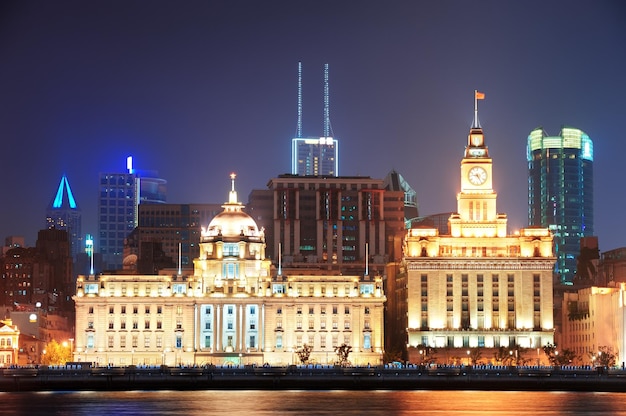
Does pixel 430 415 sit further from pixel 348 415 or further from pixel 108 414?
pixel 108 414

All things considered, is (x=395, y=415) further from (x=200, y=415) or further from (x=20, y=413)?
(x=20, y=413)

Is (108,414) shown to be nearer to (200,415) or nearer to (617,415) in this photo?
(200,415)

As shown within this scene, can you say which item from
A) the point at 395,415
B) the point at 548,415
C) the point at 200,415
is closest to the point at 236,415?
the point at 200,415

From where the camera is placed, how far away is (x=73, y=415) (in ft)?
651

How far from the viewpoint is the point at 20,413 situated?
199000 mm

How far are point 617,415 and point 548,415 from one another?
8295 millimetres

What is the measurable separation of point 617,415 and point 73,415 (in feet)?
211

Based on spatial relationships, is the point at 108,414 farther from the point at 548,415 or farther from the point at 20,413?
the point at 548,415

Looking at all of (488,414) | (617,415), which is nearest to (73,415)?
(488,414)

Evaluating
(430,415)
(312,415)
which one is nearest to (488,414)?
(430,415)

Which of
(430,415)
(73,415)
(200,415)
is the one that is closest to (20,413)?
(73,415)

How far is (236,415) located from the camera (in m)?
197

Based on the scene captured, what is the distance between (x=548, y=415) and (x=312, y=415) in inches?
1099

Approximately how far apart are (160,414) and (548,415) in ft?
151
